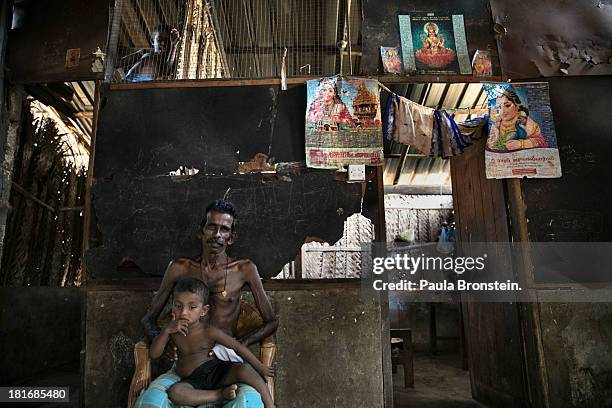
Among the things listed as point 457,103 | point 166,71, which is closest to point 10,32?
point 166,71

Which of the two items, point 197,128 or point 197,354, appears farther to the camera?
point 197,128

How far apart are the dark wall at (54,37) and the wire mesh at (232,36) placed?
0.40m

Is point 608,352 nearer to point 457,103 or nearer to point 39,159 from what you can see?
point 457,103

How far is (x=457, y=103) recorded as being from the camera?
582 cm

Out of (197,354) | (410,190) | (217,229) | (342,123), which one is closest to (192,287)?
(197,354)

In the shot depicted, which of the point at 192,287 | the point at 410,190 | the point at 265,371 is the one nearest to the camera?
the point at 192,287

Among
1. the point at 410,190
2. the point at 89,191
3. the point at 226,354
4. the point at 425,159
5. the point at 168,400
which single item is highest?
the point at 425,159

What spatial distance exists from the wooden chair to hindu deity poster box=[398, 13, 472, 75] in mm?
3079

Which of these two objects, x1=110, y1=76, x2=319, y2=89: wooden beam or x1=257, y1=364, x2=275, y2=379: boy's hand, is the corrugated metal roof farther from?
x1=257, y1=364, x2=275, y2=379: boy's hand

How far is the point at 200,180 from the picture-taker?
3.96 m

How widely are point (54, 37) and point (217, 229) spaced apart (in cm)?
356

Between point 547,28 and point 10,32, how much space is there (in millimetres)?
6114

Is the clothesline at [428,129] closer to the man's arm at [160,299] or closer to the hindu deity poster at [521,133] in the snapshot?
the hindu deity poster at [521,133]

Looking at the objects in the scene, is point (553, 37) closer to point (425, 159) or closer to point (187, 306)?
point (425, 159)
